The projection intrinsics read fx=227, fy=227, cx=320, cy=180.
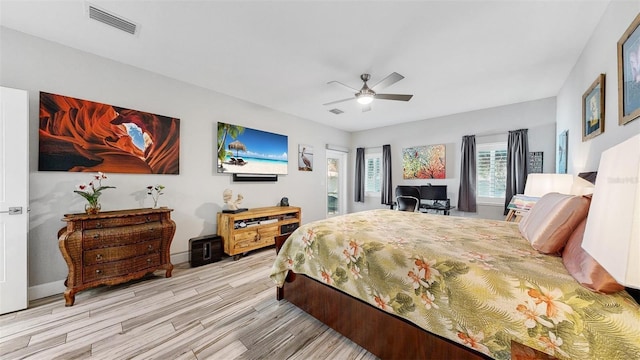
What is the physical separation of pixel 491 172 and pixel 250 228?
4.58 metres

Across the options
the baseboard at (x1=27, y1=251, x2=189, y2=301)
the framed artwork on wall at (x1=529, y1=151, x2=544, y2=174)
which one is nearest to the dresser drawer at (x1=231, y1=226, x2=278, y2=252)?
the baseboard at (x1=27, y1=251, x2=189, y2=301)

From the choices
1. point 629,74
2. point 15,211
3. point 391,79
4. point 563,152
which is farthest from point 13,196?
point 563,152

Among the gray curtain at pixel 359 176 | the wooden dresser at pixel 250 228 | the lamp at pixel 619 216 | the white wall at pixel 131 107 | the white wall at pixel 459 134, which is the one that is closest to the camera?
the lamp at pixel 619 216

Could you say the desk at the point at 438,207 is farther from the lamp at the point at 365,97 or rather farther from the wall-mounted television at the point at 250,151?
the wall-mounted television at the point at 250,151

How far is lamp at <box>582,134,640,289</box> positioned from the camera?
54cm

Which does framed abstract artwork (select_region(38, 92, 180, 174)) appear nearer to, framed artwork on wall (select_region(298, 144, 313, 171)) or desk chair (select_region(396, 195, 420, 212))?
framed artwork on wall (select_region(298, 144, 313, 171))

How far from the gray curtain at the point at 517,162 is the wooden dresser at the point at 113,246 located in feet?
17.7

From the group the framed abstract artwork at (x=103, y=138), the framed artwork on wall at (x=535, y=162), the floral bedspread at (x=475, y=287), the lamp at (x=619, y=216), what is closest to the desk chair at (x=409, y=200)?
the framed artwork on wall at (x=535, y=162)

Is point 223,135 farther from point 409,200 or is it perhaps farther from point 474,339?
point 474,339

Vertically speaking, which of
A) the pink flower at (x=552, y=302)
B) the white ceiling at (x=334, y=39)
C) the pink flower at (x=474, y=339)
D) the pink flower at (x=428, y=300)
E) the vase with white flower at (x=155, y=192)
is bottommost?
the pink flower at (x=474, y=339)

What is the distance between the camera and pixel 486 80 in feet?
10.3

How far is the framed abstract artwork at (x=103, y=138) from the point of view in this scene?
236 cm

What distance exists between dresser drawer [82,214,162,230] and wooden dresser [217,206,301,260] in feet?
2.99

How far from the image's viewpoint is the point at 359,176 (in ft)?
20.4
